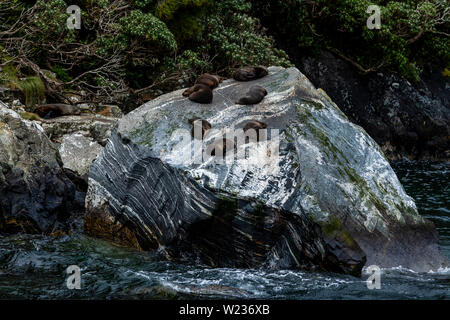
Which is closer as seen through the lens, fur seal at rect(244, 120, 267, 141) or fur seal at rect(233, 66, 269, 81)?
fur seal at rect(244, 120, 267, 141)

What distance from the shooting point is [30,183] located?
775 centimetres

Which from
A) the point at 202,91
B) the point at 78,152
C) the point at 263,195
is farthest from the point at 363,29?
the point at 263,195

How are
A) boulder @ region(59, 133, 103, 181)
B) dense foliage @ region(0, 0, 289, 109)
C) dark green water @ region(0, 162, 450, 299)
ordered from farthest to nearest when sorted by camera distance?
dense foliage @ region(0, 0, 289, 109)
boulder @ region(59, 133, 103, 181)
dark green water @ region(0, 162, 450, 299)

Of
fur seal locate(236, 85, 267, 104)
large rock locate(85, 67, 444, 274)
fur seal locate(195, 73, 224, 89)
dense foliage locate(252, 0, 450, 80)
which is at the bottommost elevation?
large rock locate(85, 67, 444, 274)

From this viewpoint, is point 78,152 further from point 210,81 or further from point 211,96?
point 211,96

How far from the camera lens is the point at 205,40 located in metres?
15.2

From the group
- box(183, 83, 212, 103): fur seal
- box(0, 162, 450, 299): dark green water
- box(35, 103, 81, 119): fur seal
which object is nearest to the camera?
box(0, 162, 450, 299): dark green water

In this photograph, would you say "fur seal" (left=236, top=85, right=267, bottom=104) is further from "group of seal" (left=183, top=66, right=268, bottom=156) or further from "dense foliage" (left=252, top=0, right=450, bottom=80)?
"dense foliage" (left=252, top=0, right=450, bottom=80)

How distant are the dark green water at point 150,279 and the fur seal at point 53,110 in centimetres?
426

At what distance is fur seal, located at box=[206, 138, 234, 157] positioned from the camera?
21.9 feet

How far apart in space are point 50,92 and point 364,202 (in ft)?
27.6

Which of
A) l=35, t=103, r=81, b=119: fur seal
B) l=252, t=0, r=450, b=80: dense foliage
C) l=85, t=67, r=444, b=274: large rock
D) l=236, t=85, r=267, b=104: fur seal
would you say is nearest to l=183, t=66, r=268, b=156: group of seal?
l=236, t=85, r=267, b=104: fur seal

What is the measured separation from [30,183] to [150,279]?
10.0 ft

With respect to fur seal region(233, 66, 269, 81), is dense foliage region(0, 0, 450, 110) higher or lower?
higher
